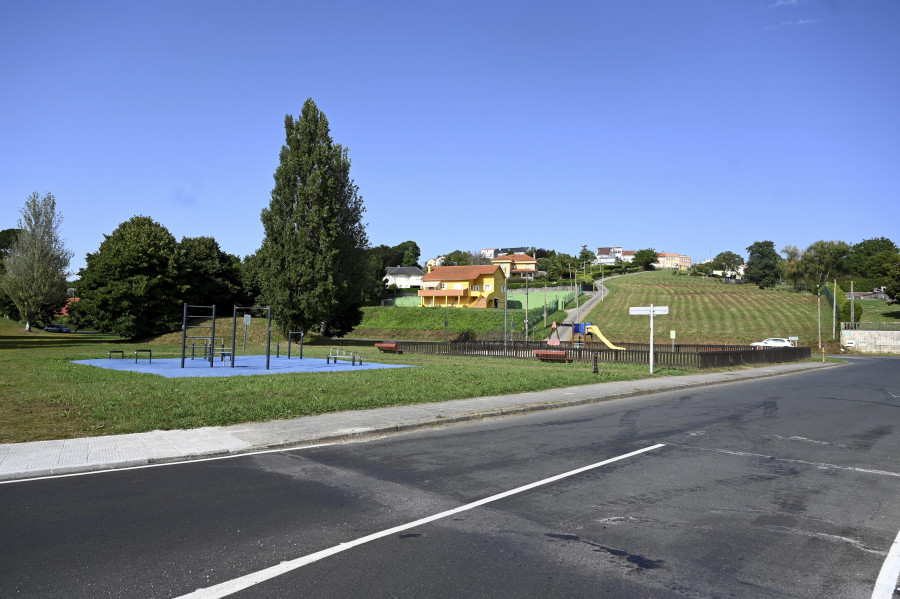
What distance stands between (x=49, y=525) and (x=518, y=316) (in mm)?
69574

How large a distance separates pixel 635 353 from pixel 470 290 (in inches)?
2475

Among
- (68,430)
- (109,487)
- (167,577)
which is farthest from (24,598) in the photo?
(68,430)

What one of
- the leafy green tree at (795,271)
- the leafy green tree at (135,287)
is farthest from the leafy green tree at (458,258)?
the leafy green tree at (135,287)

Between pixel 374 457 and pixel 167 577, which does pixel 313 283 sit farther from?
pixel 167 577

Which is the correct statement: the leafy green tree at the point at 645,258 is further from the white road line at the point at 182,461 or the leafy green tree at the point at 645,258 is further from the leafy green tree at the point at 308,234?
the white road line at the point at 182,461

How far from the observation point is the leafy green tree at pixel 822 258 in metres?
110

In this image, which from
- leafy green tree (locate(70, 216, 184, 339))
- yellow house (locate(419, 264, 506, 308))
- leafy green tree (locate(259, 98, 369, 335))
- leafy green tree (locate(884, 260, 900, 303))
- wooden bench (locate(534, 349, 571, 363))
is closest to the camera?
wooden bench (locate(534, 349, 571, 363))

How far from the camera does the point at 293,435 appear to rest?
10.6 metres

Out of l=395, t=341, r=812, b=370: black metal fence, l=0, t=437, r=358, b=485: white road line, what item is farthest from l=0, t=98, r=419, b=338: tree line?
l=0, t=437, r=358, b=485: white road line

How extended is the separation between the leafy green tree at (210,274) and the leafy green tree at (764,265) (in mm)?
102388

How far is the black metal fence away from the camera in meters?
31.6

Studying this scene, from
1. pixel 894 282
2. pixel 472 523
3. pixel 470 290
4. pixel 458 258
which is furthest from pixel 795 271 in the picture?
pixel 472 523

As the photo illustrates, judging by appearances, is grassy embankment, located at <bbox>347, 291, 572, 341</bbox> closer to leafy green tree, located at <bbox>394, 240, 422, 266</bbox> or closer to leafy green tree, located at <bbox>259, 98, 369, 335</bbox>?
leafy green tree, located at <bbox>259, 98, 369, 335</bbox>

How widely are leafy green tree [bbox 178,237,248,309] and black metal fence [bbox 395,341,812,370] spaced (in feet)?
89.3
